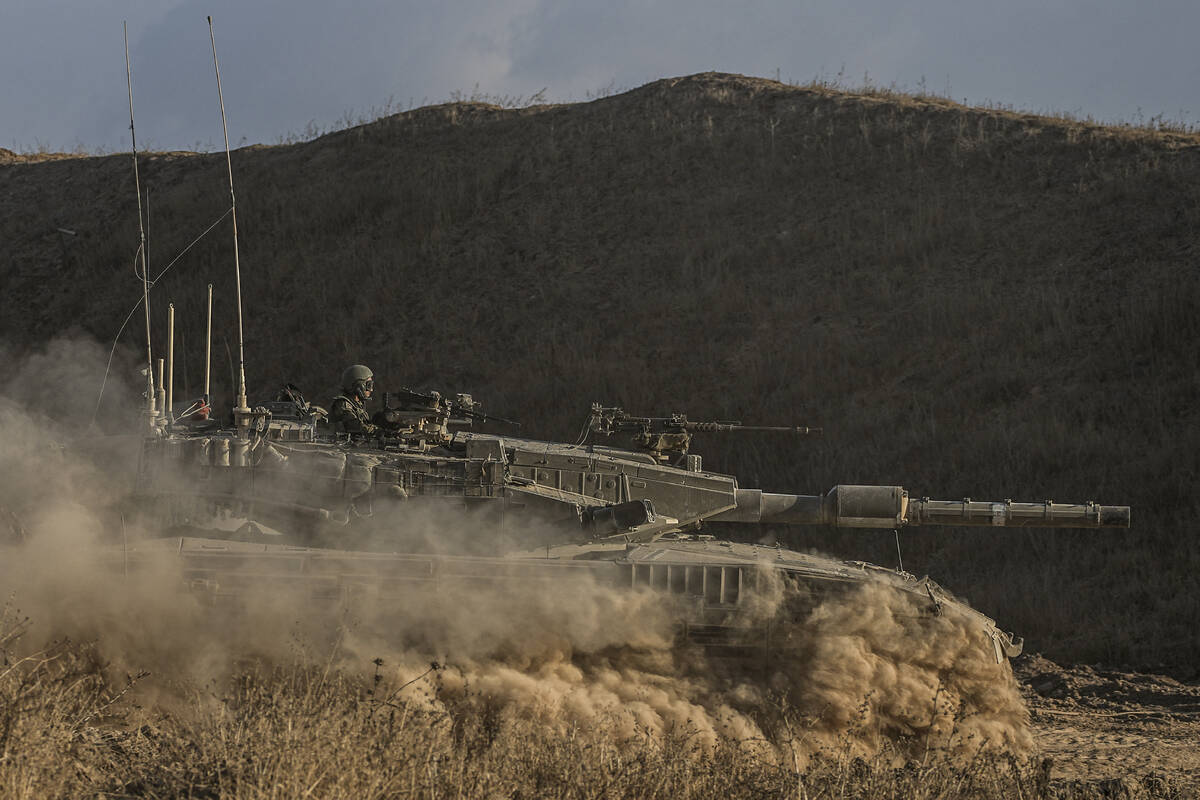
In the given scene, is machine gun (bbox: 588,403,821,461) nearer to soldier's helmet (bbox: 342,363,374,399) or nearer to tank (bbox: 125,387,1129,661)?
tank (bbox: 125,387,1129,661)

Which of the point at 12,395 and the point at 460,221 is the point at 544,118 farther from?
the point at 12,395

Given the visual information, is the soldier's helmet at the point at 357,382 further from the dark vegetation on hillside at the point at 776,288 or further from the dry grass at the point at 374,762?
the dark vegetation on hillside at the point at 776,288

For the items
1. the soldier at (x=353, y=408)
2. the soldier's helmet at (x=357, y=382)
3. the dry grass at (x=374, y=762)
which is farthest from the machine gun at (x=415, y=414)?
the dry grass at (x=374, y=762)

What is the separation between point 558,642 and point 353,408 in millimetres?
3651

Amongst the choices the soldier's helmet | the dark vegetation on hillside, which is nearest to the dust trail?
the soldier's helmet

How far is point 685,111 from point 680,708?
2582 cm

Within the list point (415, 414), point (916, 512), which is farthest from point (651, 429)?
point (916, 512)

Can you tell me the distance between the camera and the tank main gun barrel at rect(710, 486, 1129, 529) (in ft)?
44.5

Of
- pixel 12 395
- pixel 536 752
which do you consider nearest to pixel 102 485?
pixel 12 395

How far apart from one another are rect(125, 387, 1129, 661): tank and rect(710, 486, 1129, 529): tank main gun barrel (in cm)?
8

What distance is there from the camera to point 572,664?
1146cm

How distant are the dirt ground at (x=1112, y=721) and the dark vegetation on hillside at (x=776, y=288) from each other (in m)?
1.82

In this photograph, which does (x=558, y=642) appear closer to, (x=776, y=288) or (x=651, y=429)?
(x=651, y=429)

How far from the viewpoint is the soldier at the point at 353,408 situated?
13.1 m
